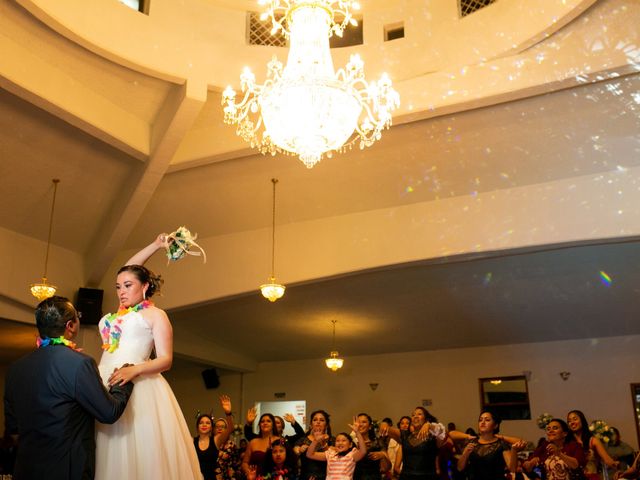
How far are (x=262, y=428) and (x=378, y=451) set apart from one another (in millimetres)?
1103

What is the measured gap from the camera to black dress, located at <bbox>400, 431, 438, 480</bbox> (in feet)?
20.3

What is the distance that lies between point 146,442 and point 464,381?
1189 centimetres

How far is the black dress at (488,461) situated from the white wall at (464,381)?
298 inches

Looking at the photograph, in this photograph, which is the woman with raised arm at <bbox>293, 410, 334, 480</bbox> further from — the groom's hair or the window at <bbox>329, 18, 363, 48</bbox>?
the window at <bbox>329, 18, 363, 48</bbox>

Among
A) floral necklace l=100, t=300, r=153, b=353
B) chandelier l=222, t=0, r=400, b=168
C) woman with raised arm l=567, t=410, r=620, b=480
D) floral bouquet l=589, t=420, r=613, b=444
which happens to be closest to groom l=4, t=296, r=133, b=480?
floral necklace l=100, t=300, r=153, b=353

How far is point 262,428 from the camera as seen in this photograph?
6656mm

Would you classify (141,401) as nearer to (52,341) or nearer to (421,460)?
(52,341)

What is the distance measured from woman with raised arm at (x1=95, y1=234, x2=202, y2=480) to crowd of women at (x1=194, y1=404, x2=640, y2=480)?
10.4ft

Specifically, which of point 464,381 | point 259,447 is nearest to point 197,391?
point 464,381

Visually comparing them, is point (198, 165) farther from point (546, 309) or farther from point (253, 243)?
point (546, 309)

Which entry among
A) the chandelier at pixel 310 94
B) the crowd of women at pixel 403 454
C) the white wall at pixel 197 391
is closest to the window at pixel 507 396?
the white wall at pixel 197 391

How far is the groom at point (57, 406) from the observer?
260 centimetres

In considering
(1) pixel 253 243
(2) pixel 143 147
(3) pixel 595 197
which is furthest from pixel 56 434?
(1) pixel 253 243

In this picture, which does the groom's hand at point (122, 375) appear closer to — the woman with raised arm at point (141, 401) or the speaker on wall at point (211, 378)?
the woman with raised arm at point (141, 401)
